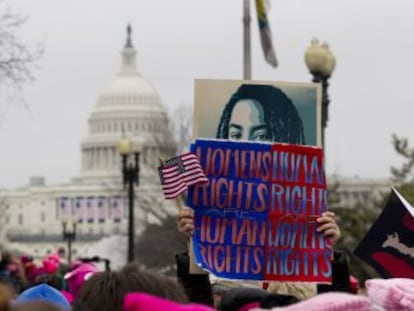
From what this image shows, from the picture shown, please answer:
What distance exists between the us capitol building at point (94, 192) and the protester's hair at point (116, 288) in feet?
443

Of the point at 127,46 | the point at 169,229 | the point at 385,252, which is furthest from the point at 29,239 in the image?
the point at 385,252

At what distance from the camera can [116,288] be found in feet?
15.1

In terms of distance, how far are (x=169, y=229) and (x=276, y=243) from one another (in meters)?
47.3

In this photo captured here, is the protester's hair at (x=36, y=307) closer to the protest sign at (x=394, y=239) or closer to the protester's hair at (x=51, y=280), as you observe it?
the protest sign at (x=394, y=239)

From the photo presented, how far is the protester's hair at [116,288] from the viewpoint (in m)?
4.52

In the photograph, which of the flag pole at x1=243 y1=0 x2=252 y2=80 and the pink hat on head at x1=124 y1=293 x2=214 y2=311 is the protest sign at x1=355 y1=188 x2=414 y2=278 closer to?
the pink hat on head at x1=124 y1=293 x2=214 y2=311

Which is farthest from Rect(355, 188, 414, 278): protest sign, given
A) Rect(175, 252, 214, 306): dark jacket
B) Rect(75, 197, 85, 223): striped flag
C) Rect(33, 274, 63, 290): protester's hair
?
Rect(75, 197, 85, 223): striped flag

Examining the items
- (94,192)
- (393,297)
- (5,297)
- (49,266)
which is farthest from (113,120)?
(5,297)

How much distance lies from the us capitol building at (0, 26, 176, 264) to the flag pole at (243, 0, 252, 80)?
4495 inches

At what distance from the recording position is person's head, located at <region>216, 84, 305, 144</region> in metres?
7.09

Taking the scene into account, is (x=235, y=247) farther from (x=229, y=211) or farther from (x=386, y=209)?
(x=386, y=209)

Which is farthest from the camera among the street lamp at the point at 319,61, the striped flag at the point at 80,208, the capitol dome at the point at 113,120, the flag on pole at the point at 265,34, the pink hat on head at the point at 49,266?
the striped flag at the point at 80,208

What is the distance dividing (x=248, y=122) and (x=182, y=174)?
26.7 inches

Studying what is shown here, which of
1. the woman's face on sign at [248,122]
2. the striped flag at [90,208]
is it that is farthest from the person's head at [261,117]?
the striped flag at [90,208]
